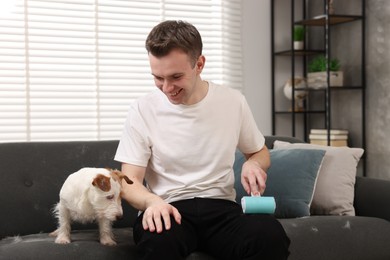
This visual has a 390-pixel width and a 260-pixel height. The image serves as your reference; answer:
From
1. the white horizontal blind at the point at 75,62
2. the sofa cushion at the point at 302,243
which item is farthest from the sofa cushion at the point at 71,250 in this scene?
the white horizontal blind at the point at 75,62

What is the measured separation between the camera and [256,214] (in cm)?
200

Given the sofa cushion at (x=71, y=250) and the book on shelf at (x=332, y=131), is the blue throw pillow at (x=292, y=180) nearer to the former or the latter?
the sofa cushion at (x=71, y=250)

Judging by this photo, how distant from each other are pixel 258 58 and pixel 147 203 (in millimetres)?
2939

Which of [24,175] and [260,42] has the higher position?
[260,42]

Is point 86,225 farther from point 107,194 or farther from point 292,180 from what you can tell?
point 292,180

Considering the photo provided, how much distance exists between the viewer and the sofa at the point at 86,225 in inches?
96.1

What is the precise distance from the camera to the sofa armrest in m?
2.72

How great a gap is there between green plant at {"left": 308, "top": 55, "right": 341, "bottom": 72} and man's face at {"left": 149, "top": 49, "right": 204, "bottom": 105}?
2522 mm

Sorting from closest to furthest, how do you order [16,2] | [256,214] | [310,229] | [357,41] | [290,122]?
[256,214], [310,229], [16,2], [357,41], [290,122]

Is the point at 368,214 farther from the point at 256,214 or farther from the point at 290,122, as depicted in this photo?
the point at 290,122

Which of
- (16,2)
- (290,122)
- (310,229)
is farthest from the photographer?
(290,122)

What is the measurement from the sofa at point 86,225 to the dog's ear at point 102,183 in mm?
258

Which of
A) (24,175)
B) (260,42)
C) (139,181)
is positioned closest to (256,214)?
(139,181)

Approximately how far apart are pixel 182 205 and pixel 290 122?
2938 mm
